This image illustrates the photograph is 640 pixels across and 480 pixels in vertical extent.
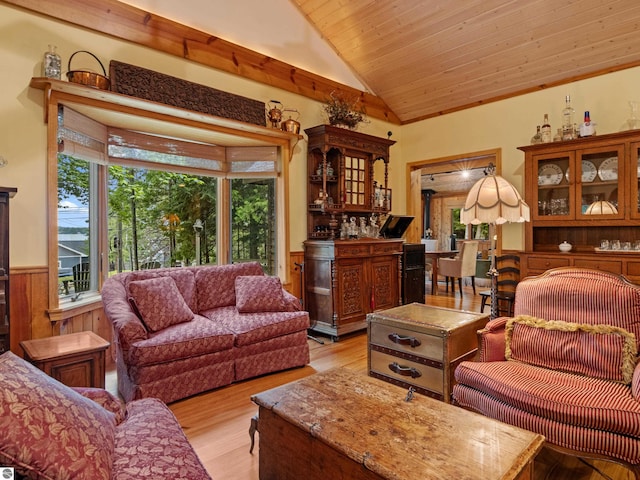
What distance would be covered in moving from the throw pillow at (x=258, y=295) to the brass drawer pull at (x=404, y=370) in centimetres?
122

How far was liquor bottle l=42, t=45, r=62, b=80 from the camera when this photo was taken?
2.79m

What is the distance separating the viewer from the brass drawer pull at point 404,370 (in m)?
2.45

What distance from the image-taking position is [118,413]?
1.61 m

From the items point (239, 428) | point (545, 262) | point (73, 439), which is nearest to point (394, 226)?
point (545, 262)

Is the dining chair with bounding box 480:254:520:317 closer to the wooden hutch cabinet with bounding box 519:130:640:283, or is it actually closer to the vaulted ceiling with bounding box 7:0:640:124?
the wooden hutch cabinet with bounding box 519:130:640:283

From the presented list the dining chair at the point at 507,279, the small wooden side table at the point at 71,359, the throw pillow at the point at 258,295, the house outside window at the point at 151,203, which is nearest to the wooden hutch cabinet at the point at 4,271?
the small wooden side table at the point at 71,359

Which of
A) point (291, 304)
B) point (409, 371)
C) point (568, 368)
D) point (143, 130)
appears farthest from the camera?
point (143, 130)

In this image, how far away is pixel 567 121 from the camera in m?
4.27

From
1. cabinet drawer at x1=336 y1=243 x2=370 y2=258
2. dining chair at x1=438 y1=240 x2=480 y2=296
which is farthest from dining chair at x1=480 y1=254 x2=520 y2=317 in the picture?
dining chair at x1=438 y1=240 x2=480 y2=296

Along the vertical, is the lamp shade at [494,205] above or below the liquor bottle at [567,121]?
below

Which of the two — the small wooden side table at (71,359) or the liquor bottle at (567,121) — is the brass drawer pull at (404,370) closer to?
the small wooden side table at (71,359)

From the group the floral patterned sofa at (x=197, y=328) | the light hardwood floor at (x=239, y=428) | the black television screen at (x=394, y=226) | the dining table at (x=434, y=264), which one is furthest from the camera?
the dining table at (x=434, y=264)

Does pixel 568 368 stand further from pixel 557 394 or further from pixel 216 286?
pixel 216 286

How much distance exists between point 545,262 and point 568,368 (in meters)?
2.26
